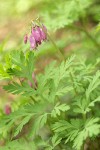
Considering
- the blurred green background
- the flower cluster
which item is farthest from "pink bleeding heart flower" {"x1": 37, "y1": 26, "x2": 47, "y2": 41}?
the blurred green background

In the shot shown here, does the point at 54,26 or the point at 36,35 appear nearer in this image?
the point at 36,35

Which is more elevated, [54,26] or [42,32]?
[54,26]

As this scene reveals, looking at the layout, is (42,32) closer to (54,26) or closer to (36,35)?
(36,35)

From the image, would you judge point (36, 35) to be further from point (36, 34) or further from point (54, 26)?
point (54, 26)

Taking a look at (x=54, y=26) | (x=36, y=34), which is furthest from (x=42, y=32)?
(x=54, y=26)

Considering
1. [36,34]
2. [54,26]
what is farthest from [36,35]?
[54,26]

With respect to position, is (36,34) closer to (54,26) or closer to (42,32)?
(42,32)

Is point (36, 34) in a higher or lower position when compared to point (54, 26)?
lower

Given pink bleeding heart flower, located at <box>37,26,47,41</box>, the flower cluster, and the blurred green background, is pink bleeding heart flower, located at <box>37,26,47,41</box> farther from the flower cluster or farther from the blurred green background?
the blurred green background

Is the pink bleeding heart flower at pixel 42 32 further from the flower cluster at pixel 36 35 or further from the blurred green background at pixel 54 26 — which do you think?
the blurred green background at pixel 54 26

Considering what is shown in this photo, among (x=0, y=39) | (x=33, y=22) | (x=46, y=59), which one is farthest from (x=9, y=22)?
(x=33, y=22)

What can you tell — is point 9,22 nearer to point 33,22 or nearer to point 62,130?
point 33,22
